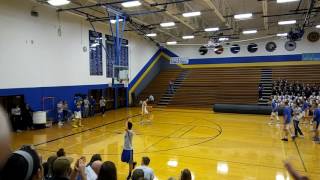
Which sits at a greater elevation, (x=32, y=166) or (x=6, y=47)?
(x=6, y=47)

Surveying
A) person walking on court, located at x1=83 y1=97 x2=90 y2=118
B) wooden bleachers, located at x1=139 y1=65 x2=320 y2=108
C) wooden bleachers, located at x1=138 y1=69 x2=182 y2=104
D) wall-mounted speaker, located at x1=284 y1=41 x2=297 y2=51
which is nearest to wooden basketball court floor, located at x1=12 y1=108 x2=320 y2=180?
person walking on court, located at x1=83 y1=97 x2=90 y2=118

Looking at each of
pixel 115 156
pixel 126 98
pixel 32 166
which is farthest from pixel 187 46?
pixel 32 166

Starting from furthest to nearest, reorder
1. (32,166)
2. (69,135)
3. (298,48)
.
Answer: (298,48), (69,135), (32,166)

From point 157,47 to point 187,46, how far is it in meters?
3.06

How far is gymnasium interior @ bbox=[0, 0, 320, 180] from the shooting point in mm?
7574

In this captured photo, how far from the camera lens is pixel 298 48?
23719 mm

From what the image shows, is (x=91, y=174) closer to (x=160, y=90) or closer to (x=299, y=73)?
(x=160, y=90)

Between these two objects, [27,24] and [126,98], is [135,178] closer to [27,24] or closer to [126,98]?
[27,24]

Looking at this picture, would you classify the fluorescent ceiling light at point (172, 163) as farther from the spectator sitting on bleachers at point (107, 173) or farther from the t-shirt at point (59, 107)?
the t-shirt at point (59, 107)

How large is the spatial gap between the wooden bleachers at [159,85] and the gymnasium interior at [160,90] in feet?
0.33

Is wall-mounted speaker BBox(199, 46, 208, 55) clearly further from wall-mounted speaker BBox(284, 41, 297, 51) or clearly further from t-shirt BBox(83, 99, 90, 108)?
t-shirt BBox(83, 99, 90, 108)

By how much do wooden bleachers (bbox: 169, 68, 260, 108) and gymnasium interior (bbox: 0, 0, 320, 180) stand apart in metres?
0.09

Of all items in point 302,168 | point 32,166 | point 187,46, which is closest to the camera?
point 32,166

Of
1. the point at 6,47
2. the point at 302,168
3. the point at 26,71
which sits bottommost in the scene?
the point at 302,168
